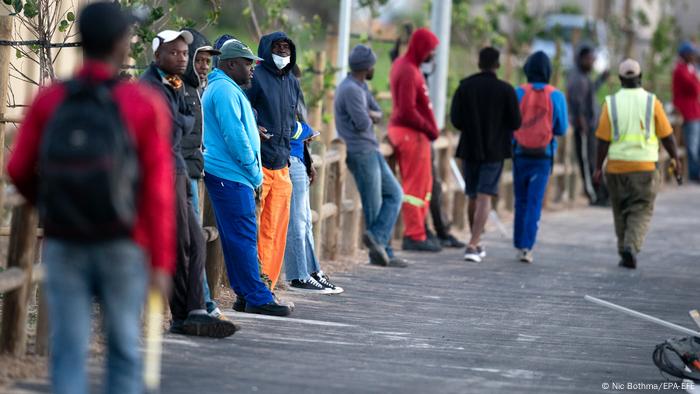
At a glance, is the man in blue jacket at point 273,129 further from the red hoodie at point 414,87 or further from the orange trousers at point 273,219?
the red hoodie at point 414,87

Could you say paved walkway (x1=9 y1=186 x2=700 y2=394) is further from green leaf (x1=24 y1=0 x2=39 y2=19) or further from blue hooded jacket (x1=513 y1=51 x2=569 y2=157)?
green leaf (x1=24 y1=0 x2=39 y2=19)

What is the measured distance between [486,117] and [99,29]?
8488 millimetres

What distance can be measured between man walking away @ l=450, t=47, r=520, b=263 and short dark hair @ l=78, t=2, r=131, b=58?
27.6 ft

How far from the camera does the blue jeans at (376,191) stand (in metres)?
13.1

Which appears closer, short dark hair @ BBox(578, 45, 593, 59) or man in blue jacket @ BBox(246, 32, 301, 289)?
man in blue jacket @ BBox(246, 32, 301, 289)

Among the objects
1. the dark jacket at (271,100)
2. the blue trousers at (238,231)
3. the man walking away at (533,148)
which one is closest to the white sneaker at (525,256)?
the man walking away at (533,148)

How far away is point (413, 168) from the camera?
14.1 meters

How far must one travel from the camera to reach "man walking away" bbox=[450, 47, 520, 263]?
13828 mm

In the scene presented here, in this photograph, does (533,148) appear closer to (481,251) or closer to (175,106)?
(481,251)

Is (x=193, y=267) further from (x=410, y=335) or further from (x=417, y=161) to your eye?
(x=417, y=161)

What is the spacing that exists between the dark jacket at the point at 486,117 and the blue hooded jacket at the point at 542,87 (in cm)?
39

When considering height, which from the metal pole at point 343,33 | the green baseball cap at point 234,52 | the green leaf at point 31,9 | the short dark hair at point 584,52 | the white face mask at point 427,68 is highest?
the short dark hair at point 584,52

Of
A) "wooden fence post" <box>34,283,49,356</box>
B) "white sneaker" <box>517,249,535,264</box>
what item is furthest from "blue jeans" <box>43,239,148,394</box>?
"white sneaker" <box>517,249,535,264</box>

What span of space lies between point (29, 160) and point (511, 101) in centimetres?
844
